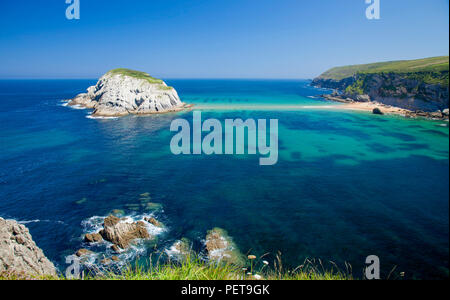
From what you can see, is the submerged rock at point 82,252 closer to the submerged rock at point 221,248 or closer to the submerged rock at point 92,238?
the submerged rock at point 92,238

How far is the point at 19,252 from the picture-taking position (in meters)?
10.4

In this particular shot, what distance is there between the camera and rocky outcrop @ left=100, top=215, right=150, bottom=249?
54.9ft

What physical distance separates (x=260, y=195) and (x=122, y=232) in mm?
12267

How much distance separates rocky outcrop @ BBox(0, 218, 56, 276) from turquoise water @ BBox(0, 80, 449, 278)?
383 cm

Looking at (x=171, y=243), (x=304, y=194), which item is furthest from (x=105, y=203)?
(x=304, y=194)

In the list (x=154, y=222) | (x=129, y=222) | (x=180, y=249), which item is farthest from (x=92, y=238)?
(x=180, y=249)

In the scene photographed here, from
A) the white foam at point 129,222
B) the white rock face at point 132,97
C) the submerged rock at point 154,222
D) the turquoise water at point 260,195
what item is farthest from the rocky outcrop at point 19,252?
the white rock face at point 132,97

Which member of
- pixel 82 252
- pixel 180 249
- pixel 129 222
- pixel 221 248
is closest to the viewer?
pixel 82 252

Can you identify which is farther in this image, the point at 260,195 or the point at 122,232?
the point at 260,195

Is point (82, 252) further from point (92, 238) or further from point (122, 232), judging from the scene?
point (122, 232)

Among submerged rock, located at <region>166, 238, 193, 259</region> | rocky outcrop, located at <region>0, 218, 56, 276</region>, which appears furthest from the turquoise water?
rocky outcrop, located at <region>0, 218, 56, 276</region>

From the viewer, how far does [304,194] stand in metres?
22.7

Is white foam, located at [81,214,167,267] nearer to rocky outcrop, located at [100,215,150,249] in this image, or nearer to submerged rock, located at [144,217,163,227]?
submerged rock, located at [144,217,163,227]
